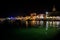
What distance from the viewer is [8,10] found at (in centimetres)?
3011

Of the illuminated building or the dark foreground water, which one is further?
the illuminated building

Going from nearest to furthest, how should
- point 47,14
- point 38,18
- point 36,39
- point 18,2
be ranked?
point 36,39
point 47,14
point 18,2
point 38,18

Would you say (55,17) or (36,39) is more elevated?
(55,17)

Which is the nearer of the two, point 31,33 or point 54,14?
point 31,33

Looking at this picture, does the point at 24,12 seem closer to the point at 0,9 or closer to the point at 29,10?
the point at 29,10

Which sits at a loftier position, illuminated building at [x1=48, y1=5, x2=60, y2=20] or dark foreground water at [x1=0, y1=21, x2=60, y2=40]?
illuminated building at [x1=48, y1=5, x2=60, y2=20]

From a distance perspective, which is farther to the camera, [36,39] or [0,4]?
[0,4]

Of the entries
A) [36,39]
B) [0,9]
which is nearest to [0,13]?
[0,9]

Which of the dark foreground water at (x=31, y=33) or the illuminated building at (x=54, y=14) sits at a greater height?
the illuminated building at (x=54, y=14)

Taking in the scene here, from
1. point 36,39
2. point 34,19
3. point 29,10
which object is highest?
point 29,10

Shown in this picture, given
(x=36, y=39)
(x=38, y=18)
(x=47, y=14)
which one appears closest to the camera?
(x=36, y=39)

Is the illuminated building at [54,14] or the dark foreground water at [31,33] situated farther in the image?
the illuminated building at [54,14]

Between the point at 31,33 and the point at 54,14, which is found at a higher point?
the point at 54,14

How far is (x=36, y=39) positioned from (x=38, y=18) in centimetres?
2067
